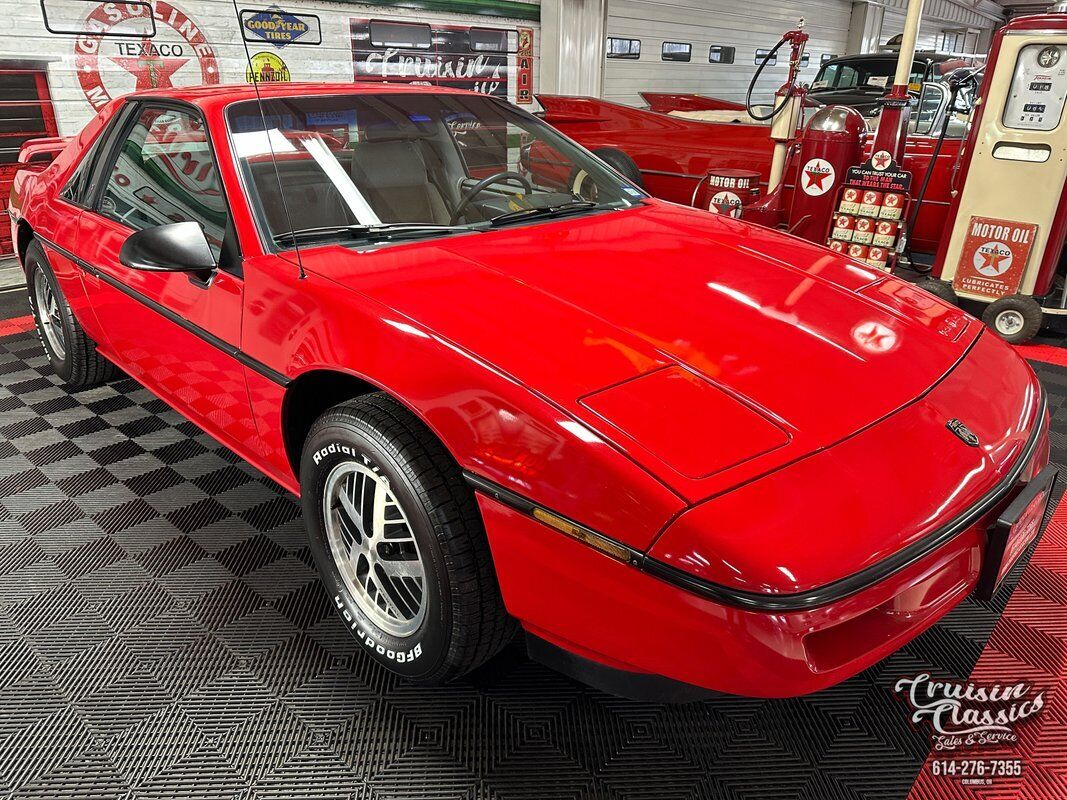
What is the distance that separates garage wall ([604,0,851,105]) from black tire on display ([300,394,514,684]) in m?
8.82

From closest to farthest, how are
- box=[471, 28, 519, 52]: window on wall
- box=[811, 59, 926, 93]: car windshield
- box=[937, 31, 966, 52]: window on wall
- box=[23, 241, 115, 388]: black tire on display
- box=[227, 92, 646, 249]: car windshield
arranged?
1. box=[227, 92, 646, 249]: car windshield
2. box=[23, 241, 115, 388]: black tire on display
3. box=[811, 59, 926, 93]: car windshield
4. box=[471, 28, 519, 52]: window on wall
5. box=[937, 31, 966, 52]: window on wall

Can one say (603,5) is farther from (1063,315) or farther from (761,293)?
(761,293)

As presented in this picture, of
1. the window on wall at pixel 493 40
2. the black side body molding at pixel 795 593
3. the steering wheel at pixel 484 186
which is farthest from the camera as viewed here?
the window on wall at pixel 493 40

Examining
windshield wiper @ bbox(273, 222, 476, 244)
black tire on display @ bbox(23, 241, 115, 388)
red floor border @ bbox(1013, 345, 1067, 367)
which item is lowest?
red floor border @ bbox(1013, 345, 1067, 367)

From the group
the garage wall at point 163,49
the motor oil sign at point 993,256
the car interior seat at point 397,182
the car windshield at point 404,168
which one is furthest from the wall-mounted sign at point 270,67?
the motor oil sign at point 993,256

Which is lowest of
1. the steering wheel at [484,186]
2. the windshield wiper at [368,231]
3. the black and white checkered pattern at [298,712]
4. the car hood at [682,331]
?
the black and white checkered pattern at [298,712]

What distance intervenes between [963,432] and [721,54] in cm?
1191

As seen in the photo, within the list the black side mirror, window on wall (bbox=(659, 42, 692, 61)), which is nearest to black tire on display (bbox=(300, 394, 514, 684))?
the black side mirror

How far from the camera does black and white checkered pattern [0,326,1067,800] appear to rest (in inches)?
53.7

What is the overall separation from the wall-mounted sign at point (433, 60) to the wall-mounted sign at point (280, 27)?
1.39ft

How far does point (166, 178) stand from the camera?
2.18 meters

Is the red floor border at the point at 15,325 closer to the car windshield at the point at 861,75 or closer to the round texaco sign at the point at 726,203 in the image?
the round texaco sign at the point at 726,203

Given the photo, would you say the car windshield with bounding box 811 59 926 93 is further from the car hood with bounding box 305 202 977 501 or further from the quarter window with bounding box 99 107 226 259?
the quarter window with bounding box 99 107 226 259

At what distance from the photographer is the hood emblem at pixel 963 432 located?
50.1 inches
